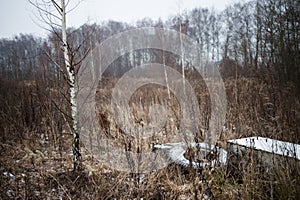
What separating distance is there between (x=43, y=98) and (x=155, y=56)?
64.5ft

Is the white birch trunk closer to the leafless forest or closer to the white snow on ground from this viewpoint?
the leafless forest

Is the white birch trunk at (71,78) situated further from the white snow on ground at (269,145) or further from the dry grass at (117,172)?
the white snow on ground at (269,145)

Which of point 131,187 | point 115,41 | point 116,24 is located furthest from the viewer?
point 116,24

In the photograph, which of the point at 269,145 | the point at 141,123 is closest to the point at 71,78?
the point at 141,123

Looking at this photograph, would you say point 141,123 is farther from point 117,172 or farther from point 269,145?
point 269,145

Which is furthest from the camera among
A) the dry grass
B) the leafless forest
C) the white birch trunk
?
the white birch trunk

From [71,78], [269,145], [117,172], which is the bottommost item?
[117,172]

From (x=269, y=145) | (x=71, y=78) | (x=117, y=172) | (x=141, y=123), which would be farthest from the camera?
(x=141, y=123)

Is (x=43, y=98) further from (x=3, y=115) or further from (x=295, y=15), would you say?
(x=295, y=15)

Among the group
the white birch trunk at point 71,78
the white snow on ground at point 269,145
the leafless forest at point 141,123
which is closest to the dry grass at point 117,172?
the leafless forest at point 141,123

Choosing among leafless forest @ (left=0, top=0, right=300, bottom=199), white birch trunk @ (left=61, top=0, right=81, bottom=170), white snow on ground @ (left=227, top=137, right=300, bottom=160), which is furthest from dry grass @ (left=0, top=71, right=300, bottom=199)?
white birch trunk @ (left=61, top=0, right=81, bottom=170)

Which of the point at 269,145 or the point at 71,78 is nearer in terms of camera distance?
the point at 269,145

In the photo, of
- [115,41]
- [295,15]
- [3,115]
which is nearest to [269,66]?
[295,15]

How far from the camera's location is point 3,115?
565cm
